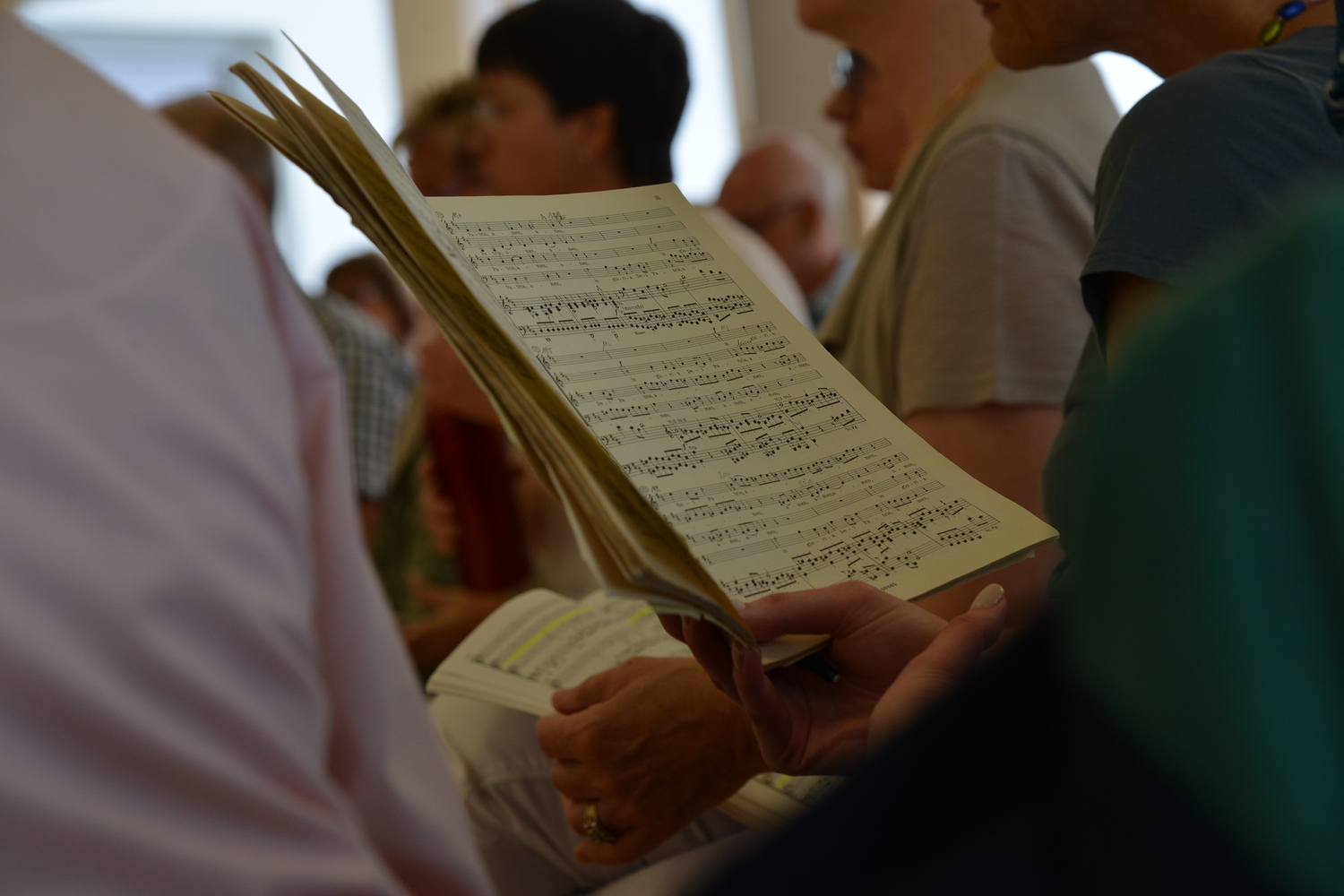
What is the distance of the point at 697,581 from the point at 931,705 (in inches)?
10.1

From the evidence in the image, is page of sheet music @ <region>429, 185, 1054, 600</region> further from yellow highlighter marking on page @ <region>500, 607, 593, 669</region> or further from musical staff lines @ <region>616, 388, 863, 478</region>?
yellow highlighter marking on page @ <region>500, 607, 593, 669</region>

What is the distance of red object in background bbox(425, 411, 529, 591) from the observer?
1.58 metres

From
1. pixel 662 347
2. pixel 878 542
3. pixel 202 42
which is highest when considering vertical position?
pixel 202 42

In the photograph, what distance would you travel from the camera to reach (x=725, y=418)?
61cm

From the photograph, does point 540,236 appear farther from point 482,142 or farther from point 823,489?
point 482,142

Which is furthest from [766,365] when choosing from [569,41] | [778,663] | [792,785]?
[569,41]

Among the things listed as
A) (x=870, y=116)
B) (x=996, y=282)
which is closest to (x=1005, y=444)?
(x=996, y=282)

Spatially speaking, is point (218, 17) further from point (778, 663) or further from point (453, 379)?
point (778, 663)

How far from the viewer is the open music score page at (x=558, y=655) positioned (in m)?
0.77

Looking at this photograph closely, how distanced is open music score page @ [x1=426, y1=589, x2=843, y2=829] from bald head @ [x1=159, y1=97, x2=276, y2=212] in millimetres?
1504

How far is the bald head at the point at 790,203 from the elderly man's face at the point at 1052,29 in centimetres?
257

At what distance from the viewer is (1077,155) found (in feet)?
3.41

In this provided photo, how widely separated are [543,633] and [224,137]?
1.63 meters

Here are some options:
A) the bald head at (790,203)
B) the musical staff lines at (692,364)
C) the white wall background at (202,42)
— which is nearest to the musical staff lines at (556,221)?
the musical staff lines at (692,364)
